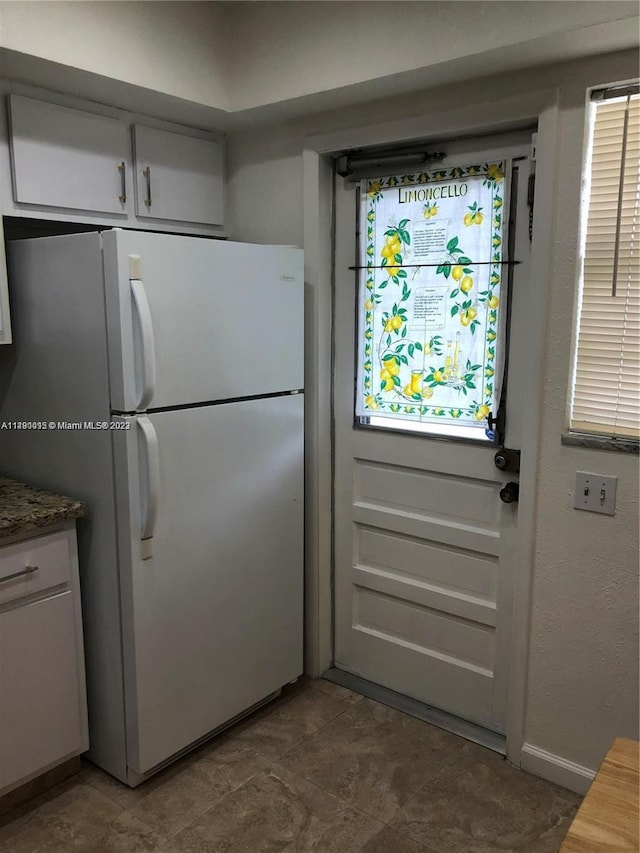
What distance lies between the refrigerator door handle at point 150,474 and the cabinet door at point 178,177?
91cm

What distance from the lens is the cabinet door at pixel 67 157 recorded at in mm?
2088

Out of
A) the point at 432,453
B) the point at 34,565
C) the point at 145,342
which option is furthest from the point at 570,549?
the point at 34,565

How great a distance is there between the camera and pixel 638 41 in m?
1.73

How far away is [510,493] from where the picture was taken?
2268 mm

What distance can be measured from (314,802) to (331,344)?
160cm

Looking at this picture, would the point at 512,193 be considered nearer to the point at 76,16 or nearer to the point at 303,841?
the point at 76,16

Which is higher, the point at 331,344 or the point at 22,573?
the point at 331,344

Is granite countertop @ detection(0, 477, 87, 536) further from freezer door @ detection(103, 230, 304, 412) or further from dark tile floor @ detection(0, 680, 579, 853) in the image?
dark tile floor @ detection(0, 680, 579, 853)

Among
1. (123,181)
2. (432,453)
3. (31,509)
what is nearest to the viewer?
(31,509)

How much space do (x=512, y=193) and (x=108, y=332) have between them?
4.37ft

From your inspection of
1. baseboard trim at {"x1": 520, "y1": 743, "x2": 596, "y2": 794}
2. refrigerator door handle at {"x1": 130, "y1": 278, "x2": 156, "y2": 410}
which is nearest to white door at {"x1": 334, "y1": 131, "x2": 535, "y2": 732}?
baseboard trim at {"x1": 520, "y1": 743, "x2": 596, "y2": 794}

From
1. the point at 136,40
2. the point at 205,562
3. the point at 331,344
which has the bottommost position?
the point at 205,562

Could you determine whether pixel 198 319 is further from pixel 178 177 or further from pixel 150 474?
pixel 178 177

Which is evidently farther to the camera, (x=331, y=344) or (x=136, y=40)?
(x=331, y=344)
